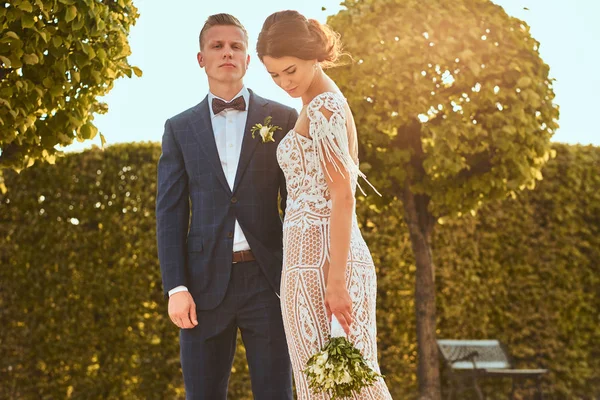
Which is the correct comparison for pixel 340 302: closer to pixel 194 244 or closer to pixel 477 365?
pixel 194 244

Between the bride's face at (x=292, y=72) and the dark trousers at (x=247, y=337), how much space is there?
788mm

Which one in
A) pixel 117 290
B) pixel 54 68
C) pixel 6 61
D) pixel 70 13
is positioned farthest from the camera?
pixel 117 290

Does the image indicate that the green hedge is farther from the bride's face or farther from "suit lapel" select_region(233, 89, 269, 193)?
the bride's face

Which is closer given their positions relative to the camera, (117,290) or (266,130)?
(266,130)

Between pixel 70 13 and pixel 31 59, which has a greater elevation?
pixel 70 13

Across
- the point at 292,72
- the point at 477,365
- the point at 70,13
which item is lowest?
the point at 477,365

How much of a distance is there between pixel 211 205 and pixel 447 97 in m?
4.45

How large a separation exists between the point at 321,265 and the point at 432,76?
4602 mm

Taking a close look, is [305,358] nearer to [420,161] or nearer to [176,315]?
[176,315]

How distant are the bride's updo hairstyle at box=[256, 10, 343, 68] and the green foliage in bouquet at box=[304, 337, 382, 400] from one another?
1150mm

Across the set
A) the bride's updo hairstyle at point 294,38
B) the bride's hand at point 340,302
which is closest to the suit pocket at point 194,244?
the bride's hand at point 340,302

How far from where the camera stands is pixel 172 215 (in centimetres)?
352

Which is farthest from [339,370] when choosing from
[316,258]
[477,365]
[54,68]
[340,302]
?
[477,365]

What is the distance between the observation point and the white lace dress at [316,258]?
3105 mm
